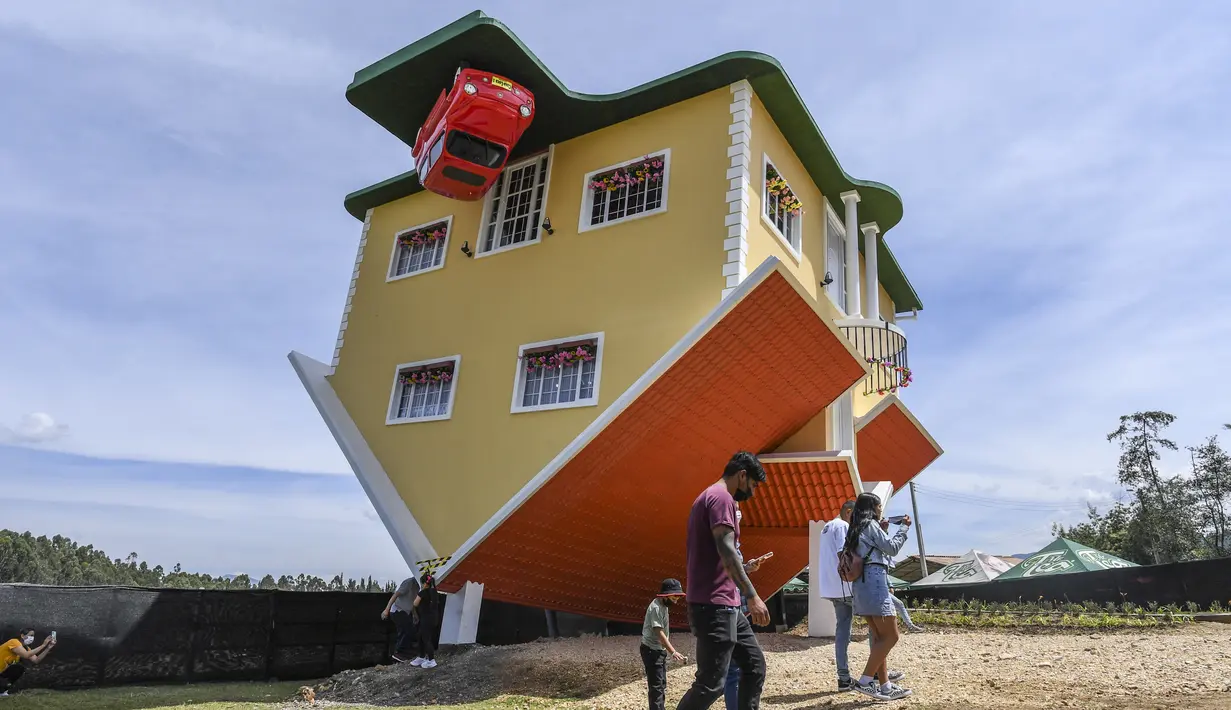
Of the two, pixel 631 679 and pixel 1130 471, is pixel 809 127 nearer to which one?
pixel 631 679

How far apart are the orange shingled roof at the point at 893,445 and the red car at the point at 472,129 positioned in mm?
8122

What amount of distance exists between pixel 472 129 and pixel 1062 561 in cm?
1537

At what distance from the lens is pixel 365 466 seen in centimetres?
1343

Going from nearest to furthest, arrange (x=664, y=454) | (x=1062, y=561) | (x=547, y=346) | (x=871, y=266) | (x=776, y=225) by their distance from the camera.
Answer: (x=664, y=454), (x=547, y=346), (x=776, y=225), (x=871, y=266), (x=1062, y=561)

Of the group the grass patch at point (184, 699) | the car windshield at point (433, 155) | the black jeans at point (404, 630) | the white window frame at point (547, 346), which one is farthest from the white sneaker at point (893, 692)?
the car windshield at point (433, 155)

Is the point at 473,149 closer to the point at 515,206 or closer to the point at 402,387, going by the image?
the point at 515,206

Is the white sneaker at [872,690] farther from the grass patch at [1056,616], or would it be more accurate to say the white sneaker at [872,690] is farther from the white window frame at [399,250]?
the white window frame at [399,250]

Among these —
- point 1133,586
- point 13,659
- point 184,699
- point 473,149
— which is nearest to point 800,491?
point 1133,586

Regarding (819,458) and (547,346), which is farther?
(547,346)

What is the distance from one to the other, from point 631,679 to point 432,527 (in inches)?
223

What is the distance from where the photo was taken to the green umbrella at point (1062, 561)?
1625cm

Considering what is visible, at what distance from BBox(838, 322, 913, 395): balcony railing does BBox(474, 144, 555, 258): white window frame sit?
5.48m

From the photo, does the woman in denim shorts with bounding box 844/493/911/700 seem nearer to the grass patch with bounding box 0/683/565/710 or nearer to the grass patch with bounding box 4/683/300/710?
the grass patch with bounding box 0/683/565/710

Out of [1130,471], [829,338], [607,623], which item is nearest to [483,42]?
[829,338]
